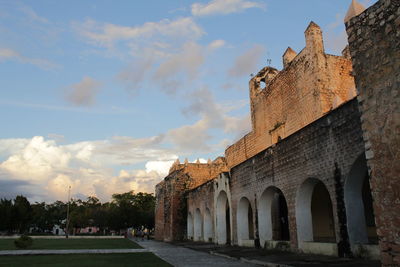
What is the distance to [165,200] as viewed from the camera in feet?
104

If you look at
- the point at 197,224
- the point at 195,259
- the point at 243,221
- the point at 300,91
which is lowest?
the point at 195,259

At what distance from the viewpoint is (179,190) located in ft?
96.6

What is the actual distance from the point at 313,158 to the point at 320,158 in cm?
36

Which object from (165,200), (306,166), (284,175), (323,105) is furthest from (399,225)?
(165,200)

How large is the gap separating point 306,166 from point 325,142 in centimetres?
125

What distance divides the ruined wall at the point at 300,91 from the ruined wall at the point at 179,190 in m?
8.07

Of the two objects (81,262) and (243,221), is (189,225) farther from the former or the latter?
(81,262)

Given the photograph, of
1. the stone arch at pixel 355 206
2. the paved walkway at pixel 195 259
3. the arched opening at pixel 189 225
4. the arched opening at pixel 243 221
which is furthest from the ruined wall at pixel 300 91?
the paved walkway at pixel 195 259

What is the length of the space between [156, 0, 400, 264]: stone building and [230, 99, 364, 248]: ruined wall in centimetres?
3

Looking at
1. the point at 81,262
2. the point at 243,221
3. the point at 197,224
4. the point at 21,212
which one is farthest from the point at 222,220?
the point at 21,212

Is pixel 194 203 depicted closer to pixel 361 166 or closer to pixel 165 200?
pixel 165 200

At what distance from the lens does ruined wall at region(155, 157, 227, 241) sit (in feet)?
94.8

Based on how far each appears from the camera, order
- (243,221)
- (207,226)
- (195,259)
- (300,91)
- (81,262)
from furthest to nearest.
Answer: (207,226) < (300,91) < (243,221) < (195,259) < (81,262)

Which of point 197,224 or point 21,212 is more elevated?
point 21,212
